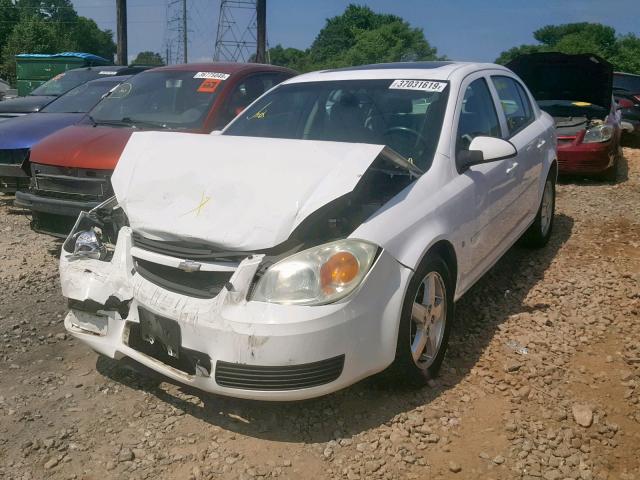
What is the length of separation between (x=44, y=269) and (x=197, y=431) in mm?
2951

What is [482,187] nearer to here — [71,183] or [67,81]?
[71,183]

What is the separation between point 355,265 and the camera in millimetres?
2656

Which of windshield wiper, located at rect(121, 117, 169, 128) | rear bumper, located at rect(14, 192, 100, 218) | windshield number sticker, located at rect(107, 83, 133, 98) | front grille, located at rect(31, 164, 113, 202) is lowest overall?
rear bumper, located at rect(14, 192, 100, 218)

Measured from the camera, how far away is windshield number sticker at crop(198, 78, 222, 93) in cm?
616

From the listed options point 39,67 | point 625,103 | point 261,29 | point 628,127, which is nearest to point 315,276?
point 628,127

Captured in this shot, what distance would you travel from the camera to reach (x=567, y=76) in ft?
30.3

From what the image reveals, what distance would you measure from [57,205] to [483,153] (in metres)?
3.57

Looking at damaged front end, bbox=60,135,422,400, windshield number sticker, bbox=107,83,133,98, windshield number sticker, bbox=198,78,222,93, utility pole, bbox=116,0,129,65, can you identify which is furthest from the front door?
utility pole, bbox=116,0,129,65

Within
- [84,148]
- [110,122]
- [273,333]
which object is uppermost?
[110,122]

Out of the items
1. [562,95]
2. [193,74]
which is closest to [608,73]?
[562,95]

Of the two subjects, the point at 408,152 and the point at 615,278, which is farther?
the point at 615,278

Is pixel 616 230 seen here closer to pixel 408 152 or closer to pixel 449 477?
pixel 408 152

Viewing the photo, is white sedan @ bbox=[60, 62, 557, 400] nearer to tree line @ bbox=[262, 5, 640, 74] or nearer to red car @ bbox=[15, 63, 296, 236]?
red car @ bbox=[15, 63, 296, 236]

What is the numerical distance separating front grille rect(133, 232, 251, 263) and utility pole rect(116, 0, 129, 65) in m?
16.7
